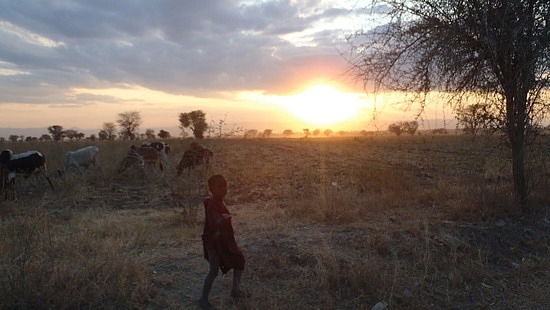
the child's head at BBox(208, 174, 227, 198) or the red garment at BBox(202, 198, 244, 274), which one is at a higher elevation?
the child's head at BBox(208, 174, 227, 198)

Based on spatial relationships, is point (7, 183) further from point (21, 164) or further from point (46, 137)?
point (46, 137)

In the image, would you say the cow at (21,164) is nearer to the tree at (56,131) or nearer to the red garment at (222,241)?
→ the red garment at (222,241)

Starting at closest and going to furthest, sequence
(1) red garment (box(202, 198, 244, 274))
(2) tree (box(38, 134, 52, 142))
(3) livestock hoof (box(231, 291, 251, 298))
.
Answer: (1) red garment (box(202, 198, 244, 274)) → (3) livestock hoof (box(231, 291, 251, 298)) → (2) tree (box(38, 134, 52, 142))

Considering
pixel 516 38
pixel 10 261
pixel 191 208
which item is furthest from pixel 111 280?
pixel 516 38

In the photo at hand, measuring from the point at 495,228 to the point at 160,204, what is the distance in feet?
24.4

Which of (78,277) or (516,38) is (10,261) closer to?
(78,277)

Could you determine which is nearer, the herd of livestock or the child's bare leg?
the child's bare leg

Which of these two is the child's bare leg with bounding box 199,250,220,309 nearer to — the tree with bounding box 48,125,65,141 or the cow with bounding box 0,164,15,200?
the cow with bounding box 0,164,15,200

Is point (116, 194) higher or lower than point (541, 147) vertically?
lower

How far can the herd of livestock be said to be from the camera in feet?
35.7

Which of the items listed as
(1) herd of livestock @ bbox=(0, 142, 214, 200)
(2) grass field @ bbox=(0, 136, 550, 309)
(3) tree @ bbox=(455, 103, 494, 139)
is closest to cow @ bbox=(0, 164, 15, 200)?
(1) herd of livestock @ bbox=(0, 142, 214, 200)

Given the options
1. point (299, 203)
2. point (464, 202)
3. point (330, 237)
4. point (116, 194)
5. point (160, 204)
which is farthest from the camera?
point (116, 194)

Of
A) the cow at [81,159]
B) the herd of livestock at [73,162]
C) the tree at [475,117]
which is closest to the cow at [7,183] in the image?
the herd of livestock at [73,162]

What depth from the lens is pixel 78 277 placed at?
416cm
